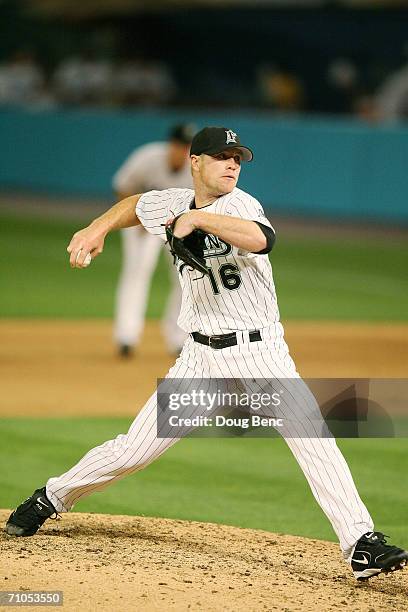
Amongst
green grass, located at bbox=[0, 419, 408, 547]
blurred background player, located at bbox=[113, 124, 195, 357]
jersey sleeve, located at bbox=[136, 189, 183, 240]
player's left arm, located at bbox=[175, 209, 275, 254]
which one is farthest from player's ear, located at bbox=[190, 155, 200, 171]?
blurred background player, located at bbox=[113, 124, 195, 357]

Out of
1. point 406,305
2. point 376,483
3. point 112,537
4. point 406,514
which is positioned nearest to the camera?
point 112,537

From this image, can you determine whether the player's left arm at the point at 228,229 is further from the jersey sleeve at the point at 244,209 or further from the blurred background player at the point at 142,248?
the blurred background player at the point at 142,248

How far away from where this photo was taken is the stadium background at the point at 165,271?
7.61 m

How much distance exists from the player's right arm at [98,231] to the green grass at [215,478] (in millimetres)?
1791

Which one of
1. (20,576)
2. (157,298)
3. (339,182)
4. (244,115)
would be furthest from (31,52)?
(20,576)

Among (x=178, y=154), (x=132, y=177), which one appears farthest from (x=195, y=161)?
(x=132, y=177)

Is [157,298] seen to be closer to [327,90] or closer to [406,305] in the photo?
[406,305]

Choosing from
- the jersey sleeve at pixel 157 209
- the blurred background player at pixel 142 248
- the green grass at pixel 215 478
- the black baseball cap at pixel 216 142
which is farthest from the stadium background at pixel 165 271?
the black baseball cap at pixel 216 142

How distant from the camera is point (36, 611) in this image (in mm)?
4832

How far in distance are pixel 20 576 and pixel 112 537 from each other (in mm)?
837

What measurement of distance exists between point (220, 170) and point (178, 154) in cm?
557

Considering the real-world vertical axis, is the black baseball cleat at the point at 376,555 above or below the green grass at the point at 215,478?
below

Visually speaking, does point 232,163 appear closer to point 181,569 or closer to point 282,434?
point 282,434

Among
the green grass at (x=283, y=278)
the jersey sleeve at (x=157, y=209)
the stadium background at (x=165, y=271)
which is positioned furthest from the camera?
the green grass at (x=283, y=278)
